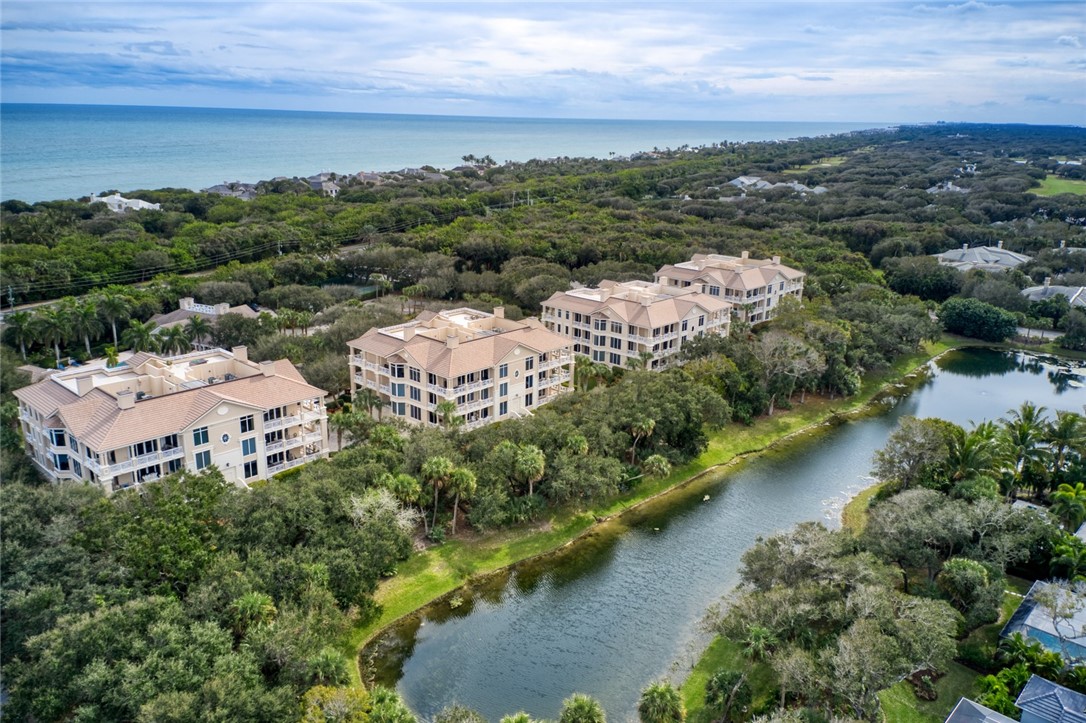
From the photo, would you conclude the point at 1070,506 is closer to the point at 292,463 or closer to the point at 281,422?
the point at 292,463

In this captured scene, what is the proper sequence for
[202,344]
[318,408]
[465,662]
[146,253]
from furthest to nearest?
[146,253], [202,344], [318,408], [465,662]

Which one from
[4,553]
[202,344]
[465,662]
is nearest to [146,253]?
[202,344]

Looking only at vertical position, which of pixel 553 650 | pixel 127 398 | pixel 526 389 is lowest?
pixel 553 650

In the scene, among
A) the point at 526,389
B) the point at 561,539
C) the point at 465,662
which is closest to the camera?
the point at 465,662

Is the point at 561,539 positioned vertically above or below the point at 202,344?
below

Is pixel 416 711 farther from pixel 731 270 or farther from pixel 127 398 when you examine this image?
pixel 731 270

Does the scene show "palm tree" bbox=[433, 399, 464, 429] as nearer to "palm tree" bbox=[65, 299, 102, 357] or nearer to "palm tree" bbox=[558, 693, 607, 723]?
"palm tree" bbox=[558, 693, 607, 723]

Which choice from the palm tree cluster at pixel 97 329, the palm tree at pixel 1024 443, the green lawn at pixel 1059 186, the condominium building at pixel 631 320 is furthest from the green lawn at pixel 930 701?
the green lawn at pixel 1059 186

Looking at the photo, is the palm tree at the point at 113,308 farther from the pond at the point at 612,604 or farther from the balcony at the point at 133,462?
the pond at the point at 612,604

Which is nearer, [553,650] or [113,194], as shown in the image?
[553,650]
